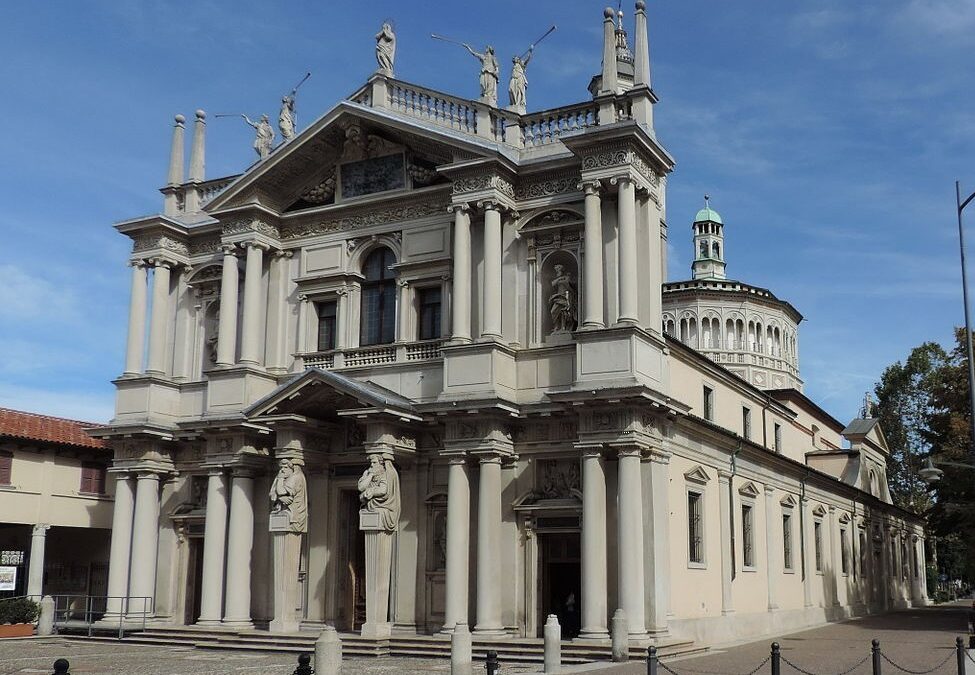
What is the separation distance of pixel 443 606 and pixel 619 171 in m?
11.9

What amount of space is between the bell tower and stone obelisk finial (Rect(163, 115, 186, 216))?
43.8m

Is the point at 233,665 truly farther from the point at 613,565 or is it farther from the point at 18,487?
the point at 18,487

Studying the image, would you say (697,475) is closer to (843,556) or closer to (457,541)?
(457,541)

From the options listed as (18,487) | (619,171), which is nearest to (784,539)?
(619,171)

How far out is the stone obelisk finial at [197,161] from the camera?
34.3 m

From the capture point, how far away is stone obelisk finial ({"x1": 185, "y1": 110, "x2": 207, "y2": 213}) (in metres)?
34.3

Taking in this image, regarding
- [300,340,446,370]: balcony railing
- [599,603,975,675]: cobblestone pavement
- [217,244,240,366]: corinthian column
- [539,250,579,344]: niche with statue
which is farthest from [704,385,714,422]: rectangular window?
[217,244,240,366]: corinthian column

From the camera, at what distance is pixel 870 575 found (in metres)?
51.5

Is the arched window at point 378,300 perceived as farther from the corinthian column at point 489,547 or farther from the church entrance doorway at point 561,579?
the church entrance doorway at point 561,579

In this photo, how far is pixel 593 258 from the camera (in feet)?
86.4

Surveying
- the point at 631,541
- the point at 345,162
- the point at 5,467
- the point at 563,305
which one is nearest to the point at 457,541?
the point at 631,541

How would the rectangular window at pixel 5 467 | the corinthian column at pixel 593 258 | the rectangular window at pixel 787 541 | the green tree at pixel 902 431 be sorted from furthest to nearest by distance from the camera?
the green tree at pixel 902 431, the rectangular window at pixel 787 541, the rectangular window at pixel 5 467, the corinthian column at pixel 593 258

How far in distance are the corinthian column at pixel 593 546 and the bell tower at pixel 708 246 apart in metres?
48.1

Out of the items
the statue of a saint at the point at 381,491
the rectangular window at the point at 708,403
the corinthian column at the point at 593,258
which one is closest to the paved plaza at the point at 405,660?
the statue of a saint at the point at 381,491
